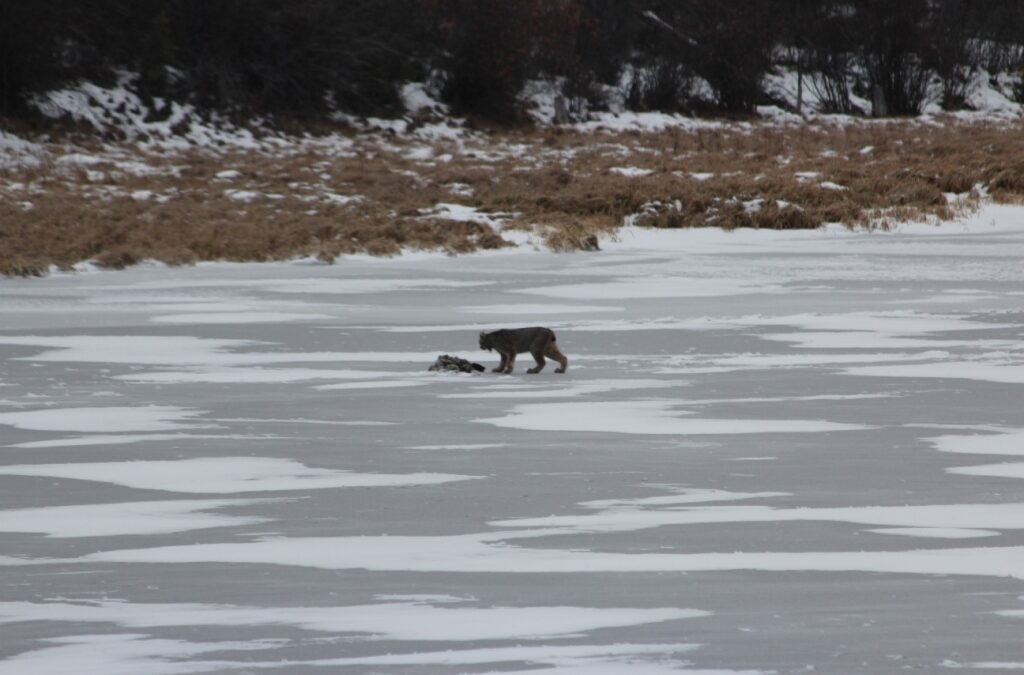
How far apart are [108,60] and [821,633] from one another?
40.7m

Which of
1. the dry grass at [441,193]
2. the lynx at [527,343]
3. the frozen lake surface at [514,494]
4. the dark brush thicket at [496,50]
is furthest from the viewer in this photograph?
the dark brush thicket at [496,50]

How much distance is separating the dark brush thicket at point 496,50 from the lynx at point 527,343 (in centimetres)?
2955

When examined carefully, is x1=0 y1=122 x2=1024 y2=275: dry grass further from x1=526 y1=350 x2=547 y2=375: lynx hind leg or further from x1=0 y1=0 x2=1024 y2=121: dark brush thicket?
x1=526 y1=350 x2=547 y2=375: lynx hind leg

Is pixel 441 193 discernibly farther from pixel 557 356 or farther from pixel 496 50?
pixel 496 50

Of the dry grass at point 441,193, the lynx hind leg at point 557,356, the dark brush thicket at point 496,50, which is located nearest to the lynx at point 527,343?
the lynx hind leg at point 557,356

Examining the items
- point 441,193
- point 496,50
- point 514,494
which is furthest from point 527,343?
point 496,50

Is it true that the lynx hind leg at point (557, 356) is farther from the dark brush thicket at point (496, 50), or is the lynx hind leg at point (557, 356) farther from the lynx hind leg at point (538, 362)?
the dark brush thicket at point (496, 50)

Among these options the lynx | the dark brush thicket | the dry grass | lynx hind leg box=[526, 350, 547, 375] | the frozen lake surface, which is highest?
the dark brush thicket

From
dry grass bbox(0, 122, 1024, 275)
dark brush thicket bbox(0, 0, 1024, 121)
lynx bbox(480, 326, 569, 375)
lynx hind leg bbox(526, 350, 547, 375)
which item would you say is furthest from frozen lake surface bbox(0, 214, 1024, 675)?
dark brush thicket bbox(0, 0, 1024, 121)

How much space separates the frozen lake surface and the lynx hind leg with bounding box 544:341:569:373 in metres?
0.13

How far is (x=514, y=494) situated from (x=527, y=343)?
13.7ft

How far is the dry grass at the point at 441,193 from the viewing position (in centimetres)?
2259

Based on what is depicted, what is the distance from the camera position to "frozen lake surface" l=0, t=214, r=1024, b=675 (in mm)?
4926

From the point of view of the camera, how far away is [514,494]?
7.20 metres
